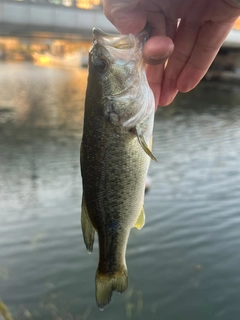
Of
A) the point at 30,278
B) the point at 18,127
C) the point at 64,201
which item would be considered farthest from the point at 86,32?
the point at 30,278

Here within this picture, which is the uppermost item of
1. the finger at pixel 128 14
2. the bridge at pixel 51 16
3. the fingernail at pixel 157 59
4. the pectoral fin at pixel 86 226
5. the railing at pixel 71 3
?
the finger at pixel 128 14

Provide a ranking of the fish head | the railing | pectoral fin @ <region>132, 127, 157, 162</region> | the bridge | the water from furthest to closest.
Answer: the railing, the bridge, the water, the fish head, pectoral fin @ <region>132, 127, 157, 162</region>

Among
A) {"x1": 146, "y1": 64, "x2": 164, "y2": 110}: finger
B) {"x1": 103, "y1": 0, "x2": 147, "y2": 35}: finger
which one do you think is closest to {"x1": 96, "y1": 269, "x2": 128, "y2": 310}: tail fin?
{"x1": 146, "y1": 64, "x2": 164, "y2": 110}: finger

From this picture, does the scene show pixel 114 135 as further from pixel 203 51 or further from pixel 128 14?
pixel 203 51

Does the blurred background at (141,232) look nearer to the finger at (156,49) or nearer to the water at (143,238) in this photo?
the water at (143,238)

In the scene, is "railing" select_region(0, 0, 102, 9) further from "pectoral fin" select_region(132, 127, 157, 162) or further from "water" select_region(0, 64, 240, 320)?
"pectoral fin" select_region(132, 127, 157, 162)

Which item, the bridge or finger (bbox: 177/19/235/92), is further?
the bridge

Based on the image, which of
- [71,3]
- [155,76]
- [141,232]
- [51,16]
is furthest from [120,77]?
[71,3]

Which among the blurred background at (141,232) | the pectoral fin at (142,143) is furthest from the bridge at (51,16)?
the pectoral fin at (142,143)
